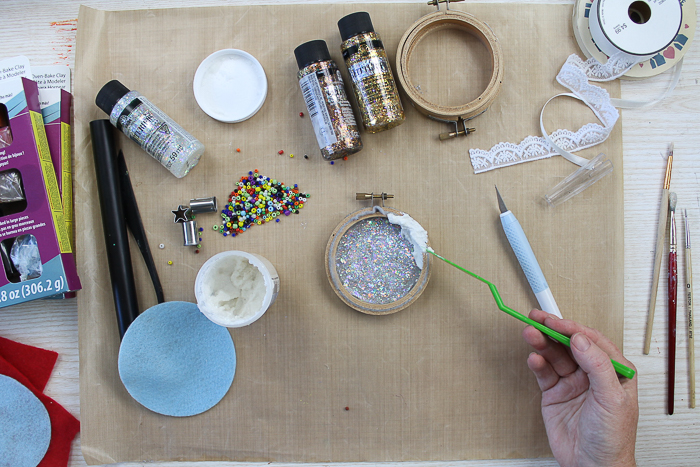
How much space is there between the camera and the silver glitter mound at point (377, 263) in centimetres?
84

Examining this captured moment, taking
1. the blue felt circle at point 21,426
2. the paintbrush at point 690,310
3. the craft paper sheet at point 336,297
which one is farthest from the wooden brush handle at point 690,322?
the blue felt circle at point 21,426

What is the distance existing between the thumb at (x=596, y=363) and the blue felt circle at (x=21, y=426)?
1.02 m

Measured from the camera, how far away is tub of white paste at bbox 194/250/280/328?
76 centimetres

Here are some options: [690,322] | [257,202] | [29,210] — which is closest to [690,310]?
[690,322]

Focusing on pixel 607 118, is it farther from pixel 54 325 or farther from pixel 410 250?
pixel 54 325

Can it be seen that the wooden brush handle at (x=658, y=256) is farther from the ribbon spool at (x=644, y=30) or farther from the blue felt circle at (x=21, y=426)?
the blue felt circle at (x=21, y=426)

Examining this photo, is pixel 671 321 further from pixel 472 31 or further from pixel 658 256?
pixel 472 31

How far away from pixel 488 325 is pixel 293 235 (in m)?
0.43

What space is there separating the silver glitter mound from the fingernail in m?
0.28

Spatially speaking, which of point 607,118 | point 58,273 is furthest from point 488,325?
point 58,273

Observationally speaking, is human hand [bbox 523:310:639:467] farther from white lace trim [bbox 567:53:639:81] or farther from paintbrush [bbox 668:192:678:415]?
white lace trim [bbox 567:53:639:81]

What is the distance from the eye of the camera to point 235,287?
819mm

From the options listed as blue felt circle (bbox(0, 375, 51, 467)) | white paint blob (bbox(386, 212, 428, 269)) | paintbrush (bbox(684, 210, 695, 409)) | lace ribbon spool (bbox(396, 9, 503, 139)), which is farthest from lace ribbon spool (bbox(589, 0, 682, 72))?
blue felt circle (bbox(0, 375, 51, 467))

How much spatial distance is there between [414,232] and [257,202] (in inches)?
12.4
